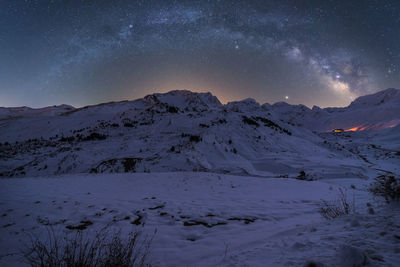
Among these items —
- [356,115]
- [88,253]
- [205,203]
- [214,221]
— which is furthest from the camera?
[356,115]

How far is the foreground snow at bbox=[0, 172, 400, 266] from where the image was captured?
2146 millimetres

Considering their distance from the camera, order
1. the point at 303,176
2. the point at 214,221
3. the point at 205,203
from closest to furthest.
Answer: the point at 214,221 → the point at 205,203 → the point at 303,176

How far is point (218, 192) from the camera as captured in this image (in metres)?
7.00

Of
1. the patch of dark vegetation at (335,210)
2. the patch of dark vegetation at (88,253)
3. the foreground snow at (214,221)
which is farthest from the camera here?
the patch of dark vegetation at (335,210)

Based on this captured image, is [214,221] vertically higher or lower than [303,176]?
higher

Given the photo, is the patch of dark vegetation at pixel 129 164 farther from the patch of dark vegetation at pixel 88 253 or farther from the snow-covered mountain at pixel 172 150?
the patch of dark vegetation at pixel 88 253

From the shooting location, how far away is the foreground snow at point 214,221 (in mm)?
2146

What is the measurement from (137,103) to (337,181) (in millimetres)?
38650

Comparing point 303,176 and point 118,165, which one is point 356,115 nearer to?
point 303,176

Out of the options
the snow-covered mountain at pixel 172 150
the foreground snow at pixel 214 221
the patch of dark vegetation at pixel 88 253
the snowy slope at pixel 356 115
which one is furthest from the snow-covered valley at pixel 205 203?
the snowy slope at pixel 356 115

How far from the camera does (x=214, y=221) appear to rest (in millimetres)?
4133

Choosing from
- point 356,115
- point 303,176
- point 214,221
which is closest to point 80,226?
point 214,221

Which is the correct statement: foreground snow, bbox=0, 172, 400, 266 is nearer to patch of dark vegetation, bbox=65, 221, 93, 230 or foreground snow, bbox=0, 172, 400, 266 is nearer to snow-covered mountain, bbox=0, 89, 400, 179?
patch of dark vegetation, bbox=65, 221, 93, 230

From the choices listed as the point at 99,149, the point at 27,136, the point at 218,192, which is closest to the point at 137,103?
the point at 27,136
